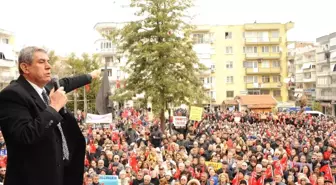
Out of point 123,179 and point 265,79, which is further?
point 265,79

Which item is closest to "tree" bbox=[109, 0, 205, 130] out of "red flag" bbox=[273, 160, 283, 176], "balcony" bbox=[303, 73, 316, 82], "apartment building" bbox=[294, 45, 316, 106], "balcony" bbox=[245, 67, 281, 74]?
"red flag" bbox=[273, 160, 283, 176]

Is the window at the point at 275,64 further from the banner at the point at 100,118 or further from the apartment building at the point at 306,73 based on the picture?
the banner at the point at 100,118

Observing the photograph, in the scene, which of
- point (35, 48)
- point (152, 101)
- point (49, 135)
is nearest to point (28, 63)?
point (35, 48)

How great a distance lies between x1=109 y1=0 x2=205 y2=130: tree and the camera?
905 inches

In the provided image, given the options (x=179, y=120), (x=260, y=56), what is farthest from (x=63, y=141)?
(x=260, y=56)

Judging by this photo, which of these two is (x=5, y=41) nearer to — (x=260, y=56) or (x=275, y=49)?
(x=260, y=56)

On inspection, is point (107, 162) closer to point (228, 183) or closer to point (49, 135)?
point (228, 183)

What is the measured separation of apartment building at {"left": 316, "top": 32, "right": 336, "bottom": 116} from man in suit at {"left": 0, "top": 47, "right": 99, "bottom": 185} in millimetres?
65144

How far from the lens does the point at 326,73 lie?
68312 mm

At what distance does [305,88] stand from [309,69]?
4507mm

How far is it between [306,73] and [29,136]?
263 ft

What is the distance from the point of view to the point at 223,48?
65000 mm

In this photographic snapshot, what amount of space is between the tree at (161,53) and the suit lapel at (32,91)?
65.8 ft

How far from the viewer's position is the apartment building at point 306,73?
75500 millimetres
